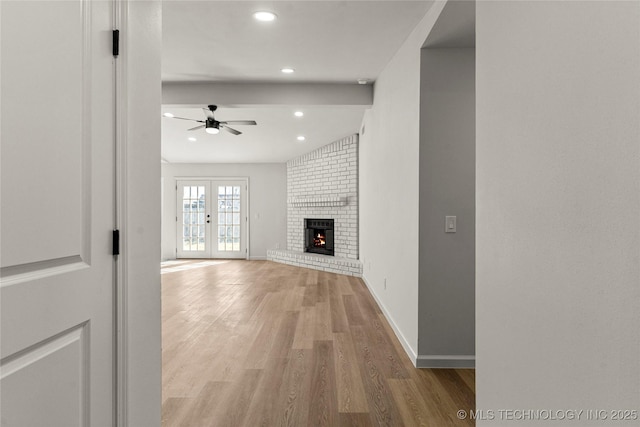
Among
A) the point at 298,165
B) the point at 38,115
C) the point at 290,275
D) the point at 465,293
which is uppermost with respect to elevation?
the point at 298,165

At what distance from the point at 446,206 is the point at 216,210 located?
→ 301 inches

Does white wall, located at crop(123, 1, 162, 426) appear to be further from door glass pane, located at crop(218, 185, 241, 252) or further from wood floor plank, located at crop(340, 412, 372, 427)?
door glass pane, located at crop(218, 185, 241, 252)

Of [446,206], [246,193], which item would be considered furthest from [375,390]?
[246,193]

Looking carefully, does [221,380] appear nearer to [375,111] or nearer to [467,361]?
[467,361]

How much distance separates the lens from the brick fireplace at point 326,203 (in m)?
6.96

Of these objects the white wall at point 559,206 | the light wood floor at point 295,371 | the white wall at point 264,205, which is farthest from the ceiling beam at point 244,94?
the white wall at point 264,205

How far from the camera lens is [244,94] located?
4.54 meters

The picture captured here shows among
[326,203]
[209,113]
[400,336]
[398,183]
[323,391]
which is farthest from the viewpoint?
[326,203]

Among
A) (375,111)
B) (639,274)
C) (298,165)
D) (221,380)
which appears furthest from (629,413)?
(298,165)

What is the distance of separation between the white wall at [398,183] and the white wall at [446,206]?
0.24ft

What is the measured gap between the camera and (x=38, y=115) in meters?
0.96

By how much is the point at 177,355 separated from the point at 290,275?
4.03 m

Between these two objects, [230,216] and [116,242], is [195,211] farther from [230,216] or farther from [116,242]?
[116,242]

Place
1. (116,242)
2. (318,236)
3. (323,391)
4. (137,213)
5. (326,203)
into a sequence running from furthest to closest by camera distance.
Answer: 1. (318,236)
2. (326,203)
3. (323,391)
4. (137,213)
5. (116,242)
